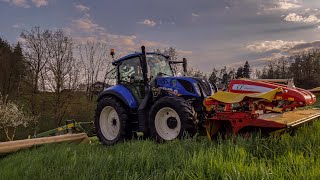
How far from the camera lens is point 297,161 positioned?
11.4 ft

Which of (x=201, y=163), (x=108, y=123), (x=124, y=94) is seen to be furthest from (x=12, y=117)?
(x=201, y=163)

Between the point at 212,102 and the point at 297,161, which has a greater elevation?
the point at 212,102

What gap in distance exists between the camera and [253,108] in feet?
18.3

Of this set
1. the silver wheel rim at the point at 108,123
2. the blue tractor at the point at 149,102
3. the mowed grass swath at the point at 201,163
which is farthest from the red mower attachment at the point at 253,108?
the silver wheel rim at the point at 108,123

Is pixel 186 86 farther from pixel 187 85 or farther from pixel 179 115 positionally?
pixel 179 115

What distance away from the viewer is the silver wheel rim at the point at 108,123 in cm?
908

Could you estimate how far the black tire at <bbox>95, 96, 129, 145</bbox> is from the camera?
27.0 feet

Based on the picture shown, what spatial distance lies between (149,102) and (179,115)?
4.63ft

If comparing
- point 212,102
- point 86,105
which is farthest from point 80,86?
point 212,102

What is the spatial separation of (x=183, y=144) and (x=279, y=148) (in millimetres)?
1428

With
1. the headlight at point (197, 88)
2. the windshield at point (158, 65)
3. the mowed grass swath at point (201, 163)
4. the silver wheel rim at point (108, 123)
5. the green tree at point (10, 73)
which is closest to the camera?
the mowed grass swath at point (201, 163)

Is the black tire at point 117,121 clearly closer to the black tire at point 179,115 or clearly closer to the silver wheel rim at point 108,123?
the silver wheel rim at point 108,123

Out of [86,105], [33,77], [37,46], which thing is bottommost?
[86,105]

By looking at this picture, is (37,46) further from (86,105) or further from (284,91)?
(284,91)
